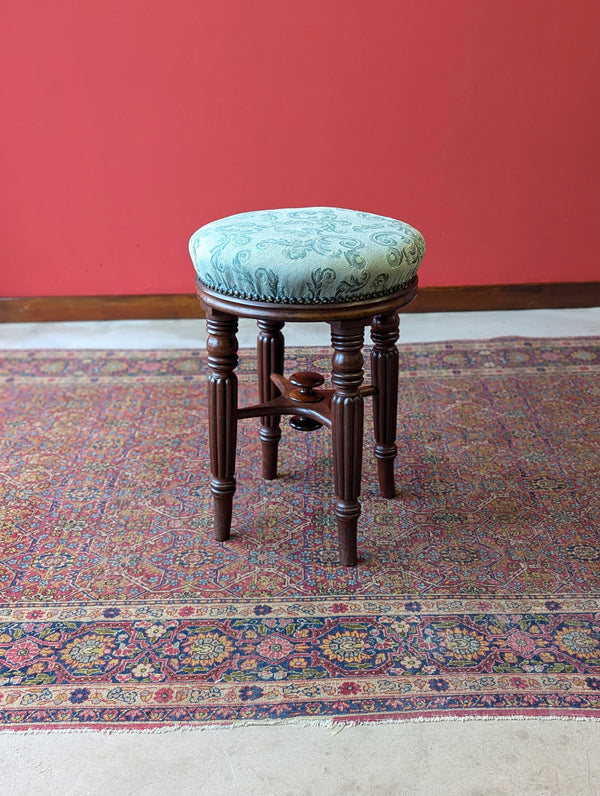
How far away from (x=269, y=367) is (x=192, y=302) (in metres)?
1.36

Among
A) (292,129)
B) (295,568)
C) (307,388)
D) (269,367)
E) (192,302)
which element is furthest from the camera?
(192,302)

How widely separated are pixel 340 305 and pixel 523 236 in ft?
6.48

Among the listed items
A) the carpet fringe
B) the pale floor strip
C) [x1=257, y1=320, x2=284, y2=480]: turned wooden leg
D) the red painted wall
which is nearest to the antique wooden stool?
[x1=257, y1=320, x2=284, y2=480]: turned wooden leg

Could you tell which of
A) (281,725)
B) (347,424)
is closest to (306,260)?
(347,424)

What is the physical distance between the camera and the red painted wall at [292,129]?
121 inches

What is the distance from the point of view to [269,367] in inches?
83.4

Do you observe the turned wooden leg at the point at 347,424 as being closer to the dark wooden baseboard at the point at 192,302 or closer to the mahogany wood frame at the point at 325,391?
the mahogany wood frame at the point at 325,391

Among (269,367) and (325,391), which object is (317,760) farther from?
(269,367)

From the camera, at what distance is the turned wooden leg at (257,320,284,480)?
2.09m

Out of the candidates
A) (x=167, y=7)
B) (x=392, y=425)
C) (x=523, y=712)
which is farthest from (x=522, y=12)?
(x=523, y=712)

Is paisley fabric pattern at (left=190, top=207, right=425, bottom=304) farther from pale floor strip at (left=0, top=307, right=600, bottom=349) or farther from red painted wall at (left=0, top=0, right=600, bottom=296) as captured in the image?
red painted wall at (left=0, top=0, right=600, bottom=296)

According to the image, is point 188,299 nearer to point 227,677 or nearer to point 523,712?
point 227,677

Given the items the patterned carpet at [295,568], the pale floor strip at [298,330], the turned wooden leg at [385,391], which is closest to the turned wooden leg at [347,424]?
the patterned carpet at [295,568]

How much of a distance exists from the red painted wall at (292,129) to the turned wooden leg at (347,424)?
175cm
